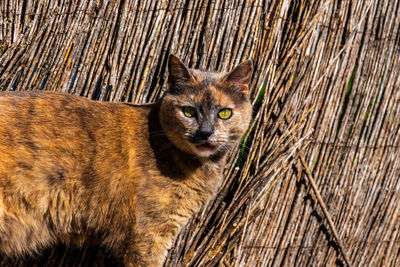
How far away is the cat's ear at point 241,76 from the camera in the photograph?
224 centimetres

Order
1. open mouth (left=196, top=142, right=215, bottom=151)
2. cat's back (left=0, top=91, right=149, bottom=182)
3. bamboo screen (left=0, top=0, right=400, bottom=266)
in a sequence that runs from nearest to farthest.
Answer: cat's back (left=0, top=91, right=149, bottom=182) < open mouth (left=196, top=142, right=215, bottom=151) < bamboo screen (left=0, top=0, right=400, bottom=266)

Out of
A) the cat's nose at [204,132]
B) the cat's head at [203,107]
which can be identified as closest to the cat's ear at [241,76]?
the cat's head at [203,107]

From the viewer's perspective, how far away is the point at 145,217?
213 cm

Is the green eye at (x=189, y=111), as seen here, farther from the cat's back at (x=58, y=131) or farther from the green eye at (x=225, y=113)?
the cat's back at (x=58, y=131)

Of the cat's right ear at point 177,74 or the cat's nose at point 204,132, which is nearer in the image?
the cat's nose at point 204,132

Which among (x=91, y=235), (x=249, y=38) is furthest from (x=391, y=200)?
(x=91, y=235)

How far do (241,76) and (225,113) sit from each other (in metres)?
0.23

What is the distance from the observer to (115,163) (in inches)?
86.0

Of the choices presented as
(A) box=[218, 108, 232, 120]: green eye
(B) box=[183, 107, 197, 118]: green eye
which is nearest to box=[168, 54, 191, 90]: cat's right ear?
(B) box=[183, 107, 197, 118]: green eye

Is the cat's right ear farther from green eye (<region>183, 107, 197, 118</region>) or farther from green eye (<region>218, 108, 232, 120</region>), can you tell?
green eye (<region>218, 108, 232, 120</region>)

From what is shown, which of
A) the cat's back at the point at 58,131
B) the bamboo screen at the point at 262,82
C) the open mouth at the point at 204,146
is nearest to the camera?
the cat's back at the point at 58,131

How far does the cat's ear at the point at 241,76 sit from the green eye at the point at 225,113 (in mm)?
157

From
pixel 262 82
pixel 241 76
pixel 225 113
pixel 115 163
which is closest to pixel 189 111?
pixel 225 113

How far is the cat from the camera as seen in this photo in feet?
6.87
